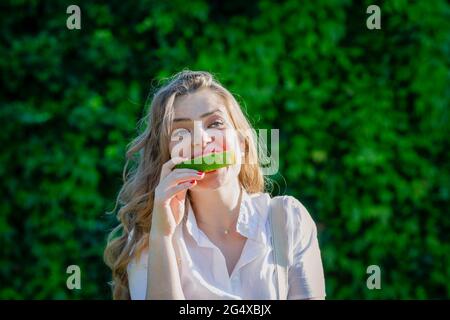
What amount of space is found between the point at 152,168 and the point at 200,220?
24cm

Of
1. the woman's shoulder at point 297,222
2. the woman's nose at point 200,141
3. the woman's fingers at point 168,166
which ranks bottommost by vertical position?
the woman's shoulder at point 297,222

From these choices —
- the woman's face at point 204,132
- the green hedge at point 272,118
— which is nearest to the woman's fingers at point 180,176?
the woman's face at point 204,132

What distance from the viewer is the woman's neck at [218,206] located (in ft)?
7.57

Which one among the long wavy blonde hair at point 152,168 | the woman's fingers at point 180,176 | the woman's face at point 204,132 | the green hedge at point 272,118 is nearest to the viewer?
the woman's fingers at point 180,176

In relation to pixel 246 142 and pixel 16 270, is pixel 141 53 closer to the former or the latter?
pixel 16 270

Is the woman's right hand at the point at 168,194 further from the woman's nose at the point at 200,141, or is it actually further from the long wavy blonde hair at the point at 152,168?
the long wavy blonde hair at the point at 152,168

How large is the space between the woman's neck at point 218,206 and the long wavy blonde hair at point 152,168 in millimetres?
149

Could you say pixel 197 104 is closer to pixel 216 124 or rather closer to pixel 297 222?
pixel 216 124

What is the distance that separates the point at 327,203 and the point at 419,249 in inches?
23.5

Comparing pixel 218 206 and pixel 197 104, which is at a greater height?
pixel 197 104

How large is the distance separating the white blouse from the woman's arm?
9cm

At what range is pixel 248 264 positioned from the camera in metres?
2.21

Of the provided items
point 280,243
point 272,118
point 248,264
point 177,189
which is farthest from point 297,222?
point 272,118

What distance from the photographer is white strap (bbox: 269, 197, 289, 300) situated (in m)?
2.20
